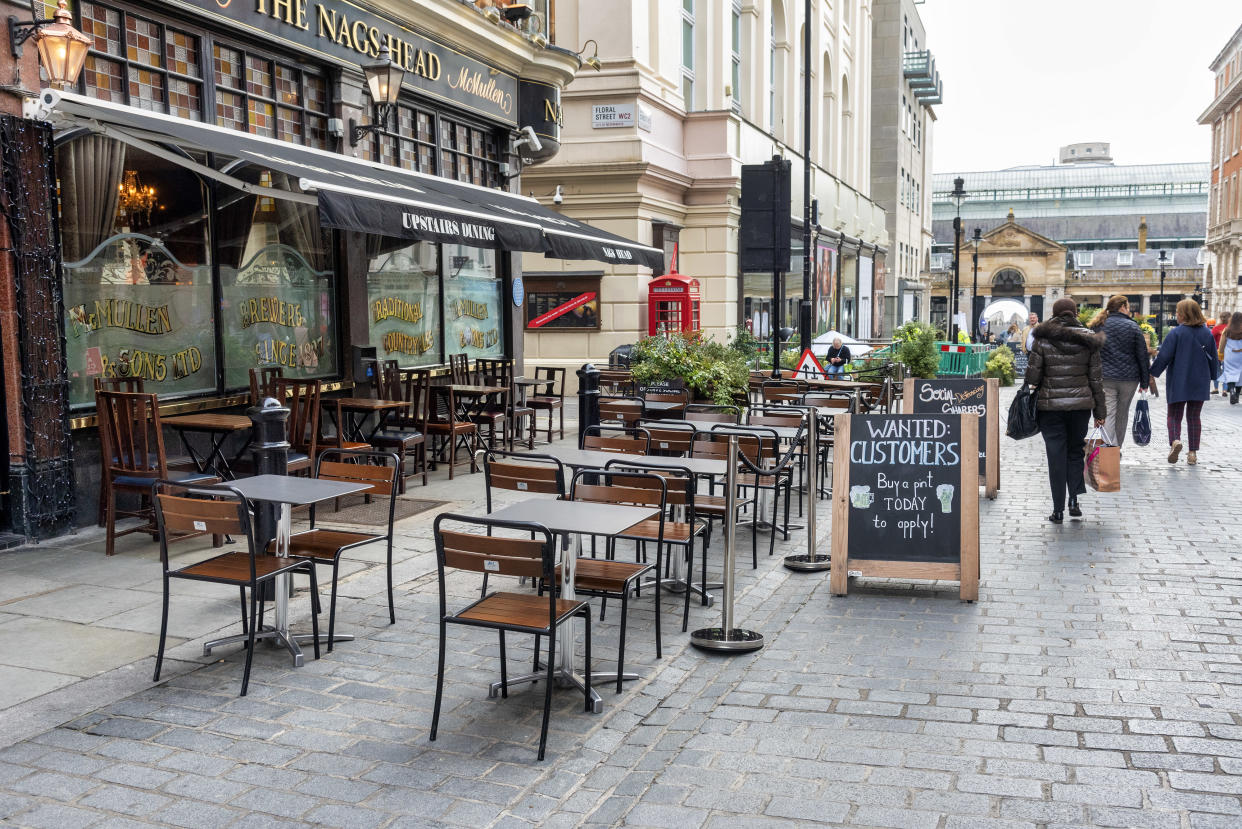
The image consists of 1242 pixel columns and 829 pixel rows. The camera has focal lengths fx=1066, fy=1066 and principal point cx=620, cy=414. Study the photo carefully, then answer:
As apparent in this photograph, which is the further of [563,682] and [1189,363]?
[1189,363]

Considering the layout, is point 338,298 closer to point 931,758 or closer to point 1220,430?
point 931,758

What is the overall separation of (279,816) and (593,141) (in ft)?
62.5

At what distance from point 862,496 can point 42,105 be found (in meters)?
6.53

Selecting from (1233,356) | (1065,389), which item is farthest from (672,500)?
(1233,356)

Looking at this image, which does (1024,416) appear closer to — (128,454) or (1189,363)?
(1189,363)

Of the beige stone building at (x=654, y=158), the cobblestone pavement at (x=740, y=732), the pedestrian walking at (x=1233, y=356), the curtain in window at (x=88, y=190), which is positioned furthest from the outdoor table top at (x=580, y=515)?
the pedestrian walking at (x=1233, y=356)

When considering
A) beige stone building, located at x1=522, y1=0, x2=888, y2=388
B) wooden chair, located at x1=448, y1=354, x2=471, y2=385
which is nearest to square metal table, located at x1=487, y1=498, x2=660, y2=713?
wooden chair, located at x1=448, y1=354, x2=471, y2=385

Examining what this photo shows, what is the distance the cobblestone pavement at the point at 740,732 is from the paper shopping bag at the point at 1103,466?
2834 mm

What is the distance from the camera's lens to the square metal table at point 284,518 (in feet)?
18.4

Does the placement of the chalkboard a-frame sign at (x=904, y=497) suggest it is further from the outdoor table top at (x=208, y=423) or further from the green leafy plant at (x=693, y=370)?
the green leafy plant at (x=693, y=370)

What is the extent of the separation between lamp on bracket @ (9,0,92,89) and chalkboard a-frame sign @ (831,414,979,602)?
20.2ft

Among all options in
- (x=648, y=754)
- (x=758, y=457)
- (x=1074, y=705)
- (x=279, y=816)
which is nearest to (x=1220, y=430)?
(x=758, y=457)

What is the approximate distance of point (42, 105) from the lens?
780 cm

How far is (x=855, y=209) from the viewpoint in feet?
133
